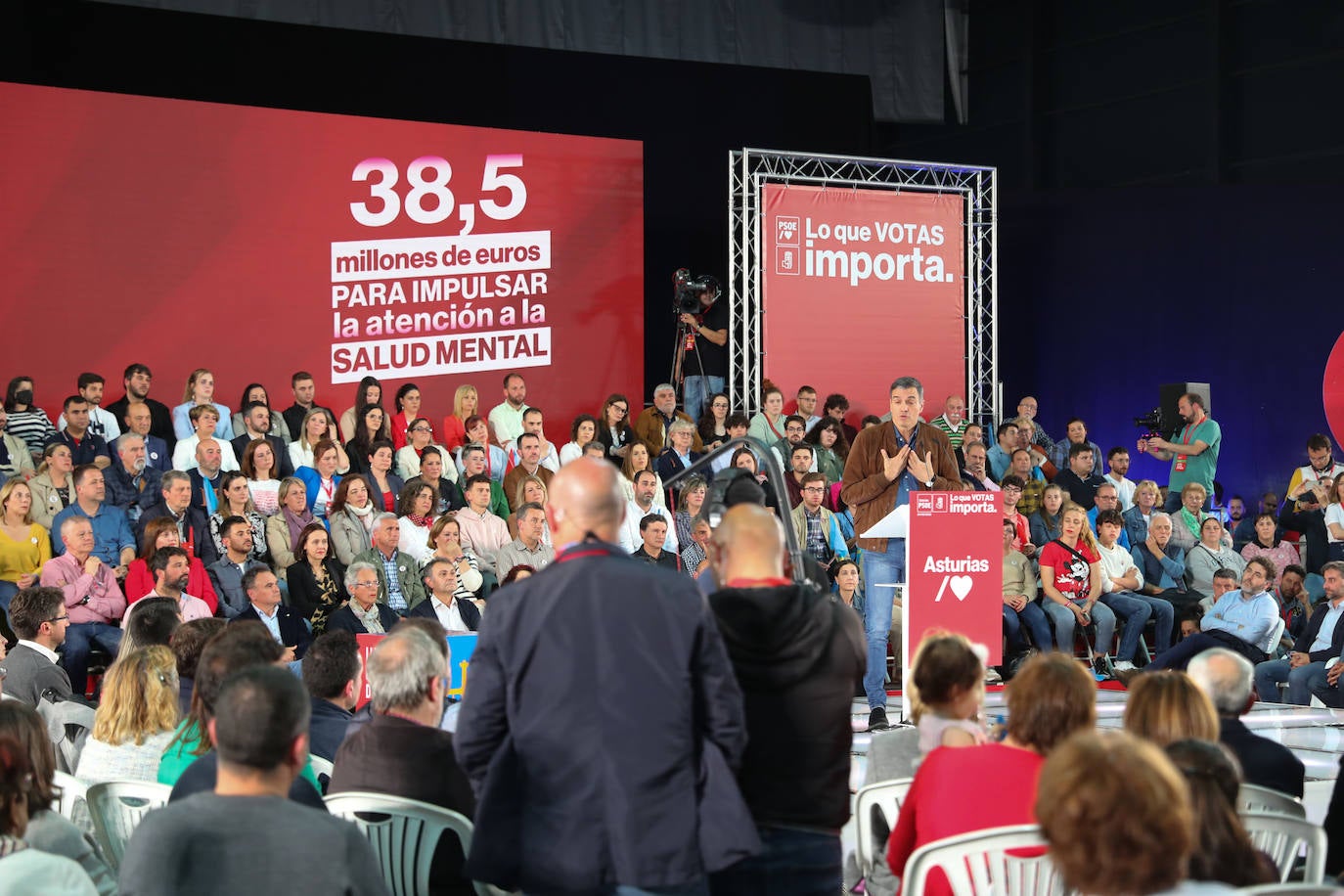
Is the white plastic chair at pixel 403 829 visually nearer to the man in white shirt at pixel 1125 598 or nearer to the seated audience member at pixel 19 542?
the seated audience member at pixel 19 542

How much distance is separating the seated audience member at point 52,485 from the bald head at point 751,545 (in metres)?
5.58

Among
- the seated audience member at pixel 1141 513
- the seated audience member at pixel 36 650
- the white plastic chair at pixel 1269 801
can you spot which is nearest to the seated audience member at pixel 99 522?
the seated audience member at pixel 36 650

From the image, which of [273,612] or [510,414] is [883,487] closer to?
[273,612]

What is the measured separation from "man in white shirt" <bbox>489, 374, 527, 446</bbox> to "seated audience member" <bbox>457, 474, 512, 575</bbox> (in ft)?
5.79

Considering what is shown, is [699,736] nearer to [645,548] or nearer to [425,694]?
[425,694]

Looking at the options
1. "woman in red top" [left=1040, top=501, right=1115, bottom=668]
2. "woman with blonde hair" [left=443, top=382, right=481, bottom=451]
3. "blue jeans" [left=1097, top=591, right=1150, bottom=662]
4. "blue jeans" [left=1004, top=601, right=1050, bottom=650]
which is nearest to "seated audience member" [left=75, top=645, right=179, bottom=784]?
"blue jeans" [left=1004, top=601, right=1050, bottom=650]

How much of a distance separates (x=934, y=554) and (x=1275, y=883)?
13.0 ft

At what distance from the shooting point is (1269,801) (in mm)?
3000

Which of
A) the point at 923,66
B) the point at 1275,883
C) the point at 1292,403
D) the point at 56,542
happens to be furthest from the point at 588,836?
the point at 923,66

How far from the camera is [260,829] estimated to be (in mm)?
2242

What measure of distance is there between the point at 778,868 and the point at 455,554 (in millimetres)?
5165

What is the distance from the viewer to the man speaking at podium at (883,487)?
243 inches

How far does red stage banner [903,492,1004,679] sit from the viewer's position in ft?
19.7

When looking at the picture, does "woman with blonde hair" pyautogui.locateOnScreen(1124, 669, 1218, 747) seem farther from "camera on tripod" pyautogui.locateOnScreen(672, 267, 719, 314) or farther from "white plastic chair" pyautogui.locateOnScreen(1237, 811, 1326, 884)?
"camera on tripod" pyautogui.locateOnScreen(672, 267, 719, 314)
